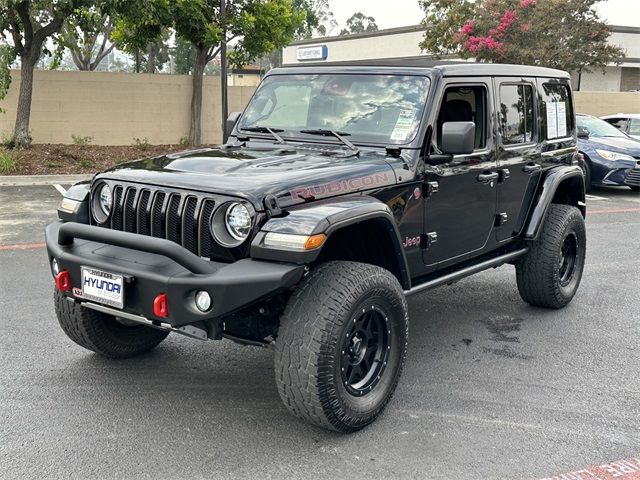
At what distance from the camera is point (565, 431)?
367 centimetres

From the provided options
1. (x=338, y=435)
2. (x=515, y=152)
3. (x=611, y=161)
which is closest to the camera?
(x=338, y=435)

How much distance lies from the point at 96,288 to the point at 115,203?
541mm

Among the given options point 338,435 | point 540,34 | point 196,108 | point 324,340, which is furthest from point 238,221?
point 540,34

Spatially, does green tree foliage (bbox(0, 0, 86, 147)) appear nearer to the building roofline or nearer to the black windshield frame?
the black windshield frame

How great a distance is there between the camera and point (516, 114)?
5.20 m

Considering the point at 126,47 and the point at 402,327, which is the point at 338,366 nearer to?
the point at 402,327

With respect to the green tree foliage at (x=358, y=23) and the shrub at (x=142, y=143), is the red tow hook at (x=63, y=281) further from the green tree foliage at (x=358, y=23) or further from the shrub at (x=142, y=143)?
the green tree foliage at (x=358, y=23)

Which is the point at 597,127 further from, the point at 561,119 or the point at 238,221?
the point at 238,221

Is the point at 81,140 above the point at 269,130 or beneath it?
beneath

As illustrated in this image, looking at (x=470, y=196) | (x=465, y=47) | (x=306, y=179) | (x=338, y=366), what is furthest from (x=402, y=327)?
(x=465, y=47)

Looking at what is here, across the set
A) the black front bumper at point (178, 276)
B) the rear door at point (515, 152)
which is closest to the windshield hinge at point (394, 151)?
the rear door at point (515, 152)

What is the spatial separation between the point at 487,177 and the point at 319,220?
73.5 inches

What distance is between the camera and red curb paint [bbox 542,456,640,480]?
321cm

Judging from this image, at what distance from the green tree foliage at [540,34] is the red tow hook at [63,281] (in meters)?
23.1
